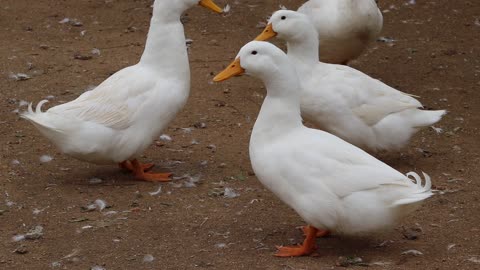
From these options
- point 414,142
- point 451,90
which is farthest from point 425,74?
point 414,142

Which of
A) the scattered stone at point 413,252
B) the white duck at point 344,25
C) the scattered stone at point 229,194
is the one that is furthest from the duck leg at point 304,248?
the white duck at point 344,25

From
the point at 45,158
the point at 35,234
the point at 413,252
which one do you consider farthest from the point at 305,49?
the point at 35,234

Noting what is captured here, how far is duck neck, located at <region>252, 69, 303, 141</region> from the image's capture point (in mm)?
5777

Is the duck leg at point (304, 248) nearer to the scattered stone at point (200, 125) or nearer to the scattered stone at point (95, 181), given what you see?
the scattered stone at point (95, 181)

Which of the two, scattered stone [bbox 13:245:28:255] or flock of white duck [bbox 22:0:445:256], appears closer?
flock of white duck [bbox 22:0:445:256]

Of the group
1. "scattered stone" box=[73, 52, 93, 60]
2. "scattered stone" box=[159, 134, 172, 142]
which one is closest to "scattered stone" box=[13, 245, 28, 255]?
Result: "scattered stone" box=[159, 134, 172, 142]

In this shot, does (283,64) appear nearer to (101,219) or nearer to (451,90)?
(101,219)

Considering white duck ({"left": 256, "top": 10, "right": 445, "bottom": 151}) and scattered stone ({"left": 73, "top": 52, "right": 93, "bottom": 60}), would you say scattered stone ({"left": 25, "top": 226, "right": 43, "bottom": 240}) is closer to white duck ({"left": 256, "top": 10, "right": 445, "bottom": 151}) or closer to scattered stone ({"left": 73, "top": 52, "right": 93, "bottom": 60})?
white duck ({"left": 256, "top": 10, "right": 445, "bottom": 151})

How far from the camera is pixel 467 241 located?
5.92m

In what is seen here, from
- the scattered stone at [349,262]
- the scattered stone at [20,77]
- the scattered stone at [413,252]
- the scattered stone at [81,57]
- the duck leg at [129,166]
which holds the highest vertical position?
the scattered stone at [349,262]

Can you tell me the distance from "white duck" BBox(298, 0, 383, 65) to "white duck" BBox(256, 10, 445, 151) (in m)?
1.45

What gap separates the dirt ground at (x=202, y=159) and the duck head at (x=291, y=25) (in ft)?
3.54

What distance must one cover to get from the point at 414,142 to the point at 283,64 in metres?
2.49

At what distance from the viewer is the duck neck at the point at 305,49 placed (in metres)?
7.11
